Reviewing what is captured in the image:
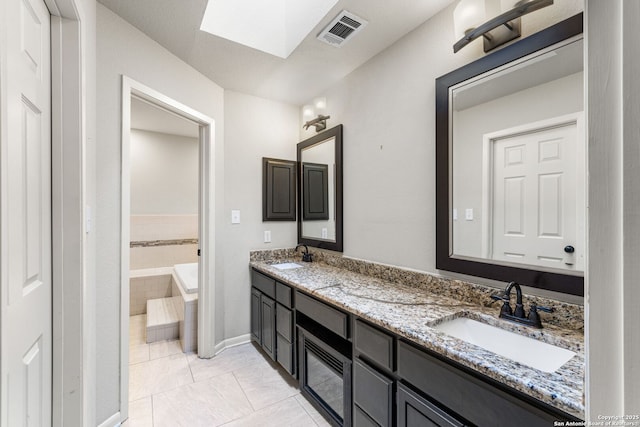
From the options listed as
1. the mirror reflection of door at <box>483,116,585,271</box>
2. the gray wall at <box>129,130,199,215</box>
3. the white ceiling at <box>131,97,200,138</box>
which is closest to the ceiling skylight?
the mirror reflection of door at <box>483,116,585,271</box>

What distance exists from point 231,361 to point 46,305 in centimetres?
164

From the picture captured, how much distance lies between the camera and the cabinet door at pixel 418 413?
1013mm

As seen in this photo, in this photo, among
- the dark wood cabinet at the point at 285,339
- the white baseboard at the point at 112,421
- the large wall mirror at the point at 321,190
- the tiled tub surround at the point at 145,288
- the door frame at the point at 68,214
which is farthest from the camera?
the tiled tub surround at the point at 145,288

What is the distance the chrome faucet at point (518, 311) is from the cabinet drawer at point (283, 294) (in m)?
1.30

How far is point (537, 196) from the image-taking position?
1270 mm

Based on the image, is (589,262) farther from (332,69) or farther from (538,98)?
(332,69)

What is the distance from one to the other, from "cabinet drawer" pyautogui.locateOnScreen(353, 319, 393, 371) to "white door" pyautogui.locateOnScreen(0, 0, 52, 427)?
1.18 meters

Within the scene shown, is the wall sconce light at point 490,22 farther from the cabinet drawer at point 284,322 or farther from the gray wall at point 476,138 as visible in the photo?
the cabinet drawer at point 284,322

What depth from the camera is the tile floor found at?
1.75 m

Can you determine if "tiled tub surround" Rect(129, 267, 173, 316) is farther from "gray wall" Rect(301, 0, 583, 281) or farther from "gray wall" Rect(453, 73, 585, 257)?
"gray wall" Rect(453, 73, 585, 257)

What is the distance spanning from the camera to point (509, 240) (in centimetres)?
136

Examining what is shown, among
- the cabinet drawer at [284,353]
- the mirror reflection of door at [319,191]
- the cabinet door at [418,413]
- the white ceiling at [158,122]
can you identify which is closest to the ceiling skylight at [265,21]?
the mirror reflection of door at [319,191]

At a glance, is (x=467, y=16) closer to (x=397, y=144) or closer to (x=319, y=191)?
(x=397, y=144)

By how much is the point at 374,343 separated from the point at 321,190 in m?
1.61
